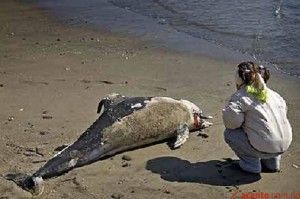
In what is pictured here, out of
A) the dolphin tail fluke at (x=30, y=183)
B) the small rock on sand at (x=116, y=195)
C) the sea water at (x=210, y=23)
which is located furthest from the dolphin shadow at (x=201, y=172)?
the sea water at (x=210, y=23)

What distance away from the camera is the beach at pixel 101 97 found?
17.0 ft

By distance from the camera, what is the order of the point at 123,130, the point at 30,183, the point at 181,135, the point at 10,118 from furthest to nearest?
the point at 10,118
the point at 181,135
the point at 123,130
the point at 30,183

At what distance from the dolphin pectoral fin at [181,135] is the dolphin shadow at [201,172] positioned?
1.03 feet

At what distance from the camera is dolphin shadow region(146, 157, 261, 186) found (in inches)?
207

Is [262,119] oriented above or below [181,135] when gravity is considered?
above

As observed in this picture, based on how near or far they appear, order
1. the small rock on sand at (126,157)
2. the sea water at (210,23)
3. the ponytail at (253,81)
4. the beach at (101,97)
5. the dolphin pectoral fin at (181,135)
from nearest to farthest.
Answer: the ponytail at (253,81) < the beach at (101,97) < the small rock on sand at (126,157) < the dolphin pectoral fin at (181,135) < the sea water at (210,23)

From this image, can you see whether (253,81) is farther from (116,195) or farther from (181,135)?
(116,195)

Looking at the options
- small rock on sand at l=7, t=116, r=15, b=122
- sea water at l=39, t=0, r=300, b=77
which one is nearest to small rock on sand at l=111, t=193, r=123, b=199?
small rock on sand at l=7, t=116, r=15, b=122

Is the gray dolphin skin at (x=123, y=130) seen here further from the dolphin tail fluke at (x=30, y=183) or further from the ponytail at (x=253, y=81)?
the ponytail at (x=253, y=81)

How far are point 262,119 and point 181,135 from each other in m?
1.28

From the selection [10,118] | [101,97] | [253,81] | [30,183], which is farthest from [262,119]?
[10,118]

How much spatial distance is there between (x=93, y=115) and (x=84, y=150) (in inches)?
49.3

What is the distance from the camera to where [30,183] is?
4891 mm

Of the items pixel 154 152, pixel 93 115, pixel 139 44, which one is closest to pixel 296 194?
pixel 154 152
